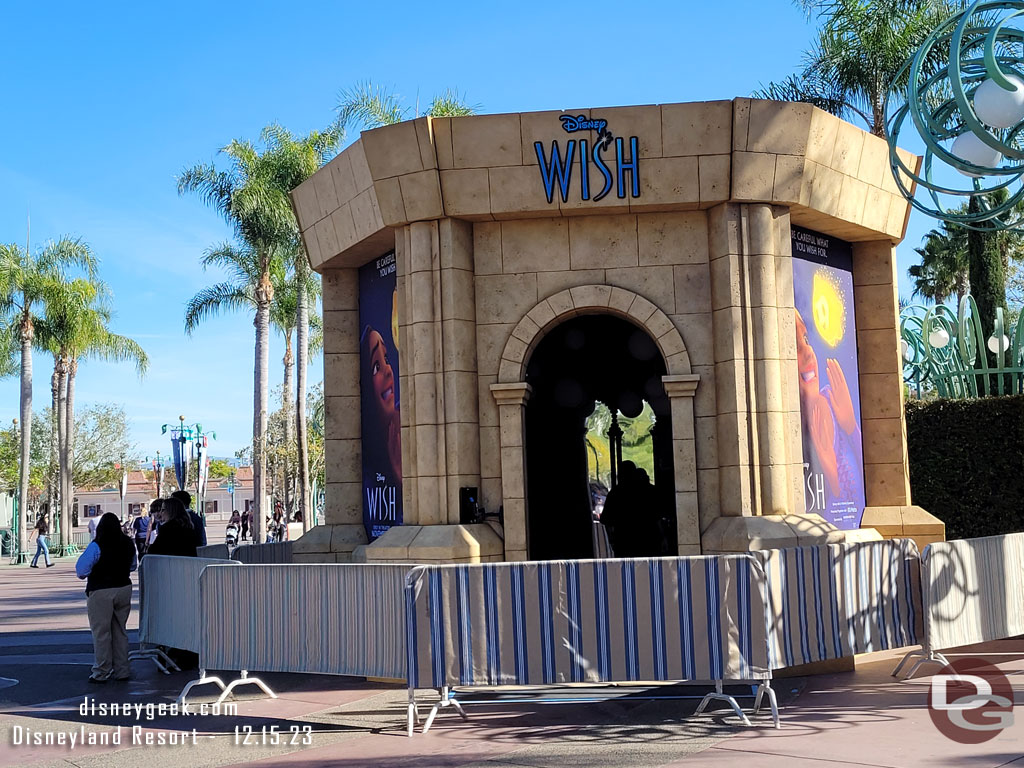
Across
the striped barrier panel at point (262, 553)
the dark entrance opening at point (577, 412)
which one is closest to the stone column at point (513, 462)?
the dark entrance opening at point (577, 412)

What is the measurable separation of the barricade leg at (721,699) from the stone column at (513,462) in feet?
9.52

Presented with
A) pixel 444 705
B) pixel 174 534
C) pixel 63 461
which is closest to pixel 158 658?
pixel 174 534

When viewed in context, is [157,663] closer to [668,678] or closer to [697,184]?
[668,678]

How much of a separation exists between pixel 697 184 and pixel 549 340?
4.48 metres

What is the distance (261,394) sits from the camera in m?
33.5

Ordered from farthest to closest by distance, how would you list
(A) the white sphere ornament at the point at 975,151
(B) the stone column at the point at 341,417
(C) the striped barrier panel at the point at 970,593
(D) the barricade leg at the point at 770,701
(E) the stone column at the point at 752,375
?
(B) the stone column at the point at 341,417
(E) the stone column at the point at 752,375
(C) the striped barrier panel at the point at 970,593
(A) the white sphere ornament at the point at 975,151
(D) the barricade leg at the point at 770,701

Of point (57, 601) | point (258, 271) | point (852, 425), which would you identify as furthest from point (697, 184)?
point (258, 271)

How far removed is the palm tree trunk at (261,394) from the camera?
1321 inches

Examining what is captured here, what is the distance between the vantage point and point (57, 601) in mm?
20891

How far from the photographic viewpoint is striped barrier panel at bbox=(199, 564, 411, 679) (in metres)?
8.16

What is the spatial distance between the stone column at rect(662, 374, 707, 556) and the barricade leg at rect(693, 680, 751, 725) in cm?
236

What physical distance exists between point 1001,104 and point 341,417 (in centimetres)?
831

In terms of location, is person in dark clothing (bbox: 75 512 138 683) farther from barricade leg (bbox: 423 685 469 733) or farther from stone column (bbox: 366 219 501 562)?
barricade leg (bbox: 423 685 469 733)

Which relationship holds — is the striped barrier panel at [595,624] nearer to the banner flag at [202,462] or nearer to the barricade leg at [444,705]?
the barricade leg at [444,705]
